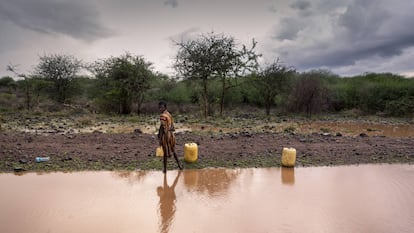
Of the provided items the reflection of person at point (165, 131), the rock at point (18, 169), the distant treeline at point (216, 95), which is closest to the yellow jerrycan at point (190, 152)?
the reflection of person at point (165, 131)

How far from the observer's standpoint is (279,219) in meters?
4.95

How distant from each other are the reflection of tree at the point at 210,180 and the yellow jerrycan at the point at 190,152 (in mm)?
536

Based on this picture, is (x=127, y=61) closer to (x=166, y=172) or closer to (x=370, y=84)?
(x=166, y=172)

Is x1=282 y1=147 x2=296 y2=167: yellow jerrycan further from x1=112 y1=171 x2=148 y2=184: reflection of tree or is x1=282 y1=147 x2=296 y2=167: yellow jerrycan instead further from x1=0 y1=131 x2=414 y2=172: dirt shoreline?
x1=112 y1=171 x2=148 y2=184: reflection of tree

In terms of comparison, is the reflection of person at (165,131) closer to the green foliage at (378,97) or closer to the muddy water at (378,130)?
the muddy water at (378,130)

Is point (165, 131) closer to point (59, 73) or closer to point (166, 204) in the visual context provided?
point (166, 204)

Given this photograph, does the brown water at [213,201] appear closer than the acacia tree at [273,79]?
Yes

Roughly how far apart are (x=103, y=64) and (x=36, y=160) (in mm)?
14841

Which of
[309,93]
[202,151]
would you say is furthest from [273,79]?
[202,151]

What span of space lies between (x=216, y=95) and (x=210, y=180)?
55.0ft

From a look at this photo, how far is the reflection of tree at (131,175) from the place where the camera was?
22.7 feet

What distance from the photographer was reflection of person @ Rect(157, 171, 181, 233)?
4852 mm

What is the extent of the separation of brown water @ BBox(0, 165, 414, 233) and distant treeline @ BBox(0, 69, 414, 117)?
13212mm

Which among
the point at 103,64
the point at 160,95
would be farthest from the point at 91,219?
the point at 160,95
